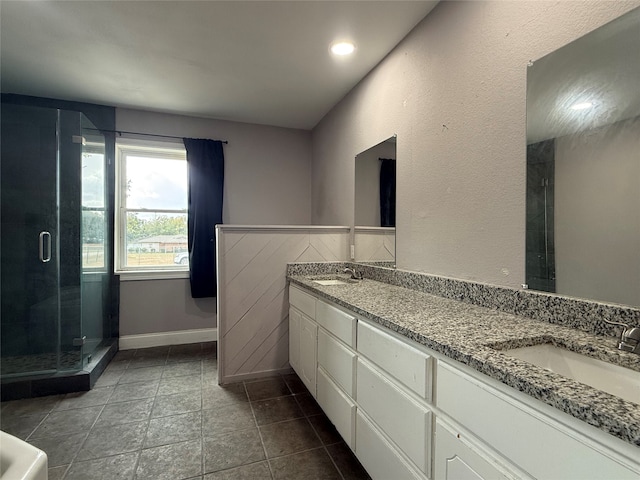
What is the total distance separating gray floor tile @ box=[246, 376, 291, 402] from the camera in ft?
7.76

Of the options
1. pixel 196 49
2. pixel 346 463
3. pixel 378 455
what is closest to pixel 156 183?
pixel 196 49

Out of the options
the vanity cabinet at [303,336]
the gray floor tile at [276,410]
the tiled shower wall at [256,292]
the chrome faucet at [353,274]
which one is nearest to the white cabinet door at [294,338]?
the vanity cabinet at [303,336]

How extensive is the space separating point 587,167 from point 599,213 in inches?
6.8

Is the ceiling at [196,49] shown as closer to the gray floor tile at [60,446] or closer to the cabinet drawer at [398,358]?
the cabinet drawer at [398,358]

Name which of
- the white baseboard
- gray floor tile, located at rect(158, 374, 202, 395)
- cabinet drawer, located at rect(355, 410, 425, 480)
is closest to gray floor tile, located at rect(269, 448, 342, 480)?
cabinet drawer, located at rect(355, 410, 425, 480)

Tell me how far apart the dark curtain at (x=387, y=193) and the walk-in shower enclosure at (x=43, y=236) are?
264 centimetres

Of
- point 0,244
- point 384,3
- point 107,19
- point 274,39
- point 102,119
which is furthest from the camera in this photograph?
point 102,119

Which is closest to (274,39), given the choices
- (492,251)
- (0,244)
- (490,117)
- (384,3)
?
(384,3)

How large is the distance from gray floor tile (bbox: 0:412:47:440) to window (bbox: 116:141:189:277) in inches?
62.2

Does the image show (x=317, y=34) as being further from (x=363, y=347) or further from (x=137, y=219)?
(x=137, y=219)

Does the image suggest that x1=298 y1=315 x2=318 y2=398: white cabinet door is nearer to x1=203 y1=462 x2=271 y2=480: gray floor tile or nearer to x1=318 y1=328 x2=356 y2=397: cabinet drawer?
x1=318 y1=328 x2=356 y2=397: cabinet drawer

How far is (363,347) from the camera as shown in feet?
4.70

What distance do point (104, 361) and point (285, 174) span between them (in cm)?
271

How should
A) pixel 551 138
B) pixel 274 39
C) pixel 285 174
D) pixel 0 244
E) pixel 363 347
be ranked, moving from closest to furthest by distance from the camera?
pixel 551 138
pixel 363 347
pixel 274 39
pixel 0 244
pixel 285 174
